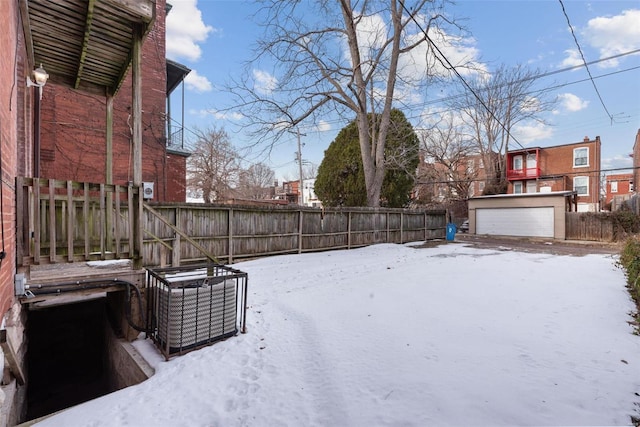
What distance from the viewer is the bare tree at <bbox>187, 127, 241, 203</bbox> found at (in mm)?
20391

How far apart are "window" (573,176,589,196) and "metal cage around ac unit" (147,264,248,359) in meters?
29.5

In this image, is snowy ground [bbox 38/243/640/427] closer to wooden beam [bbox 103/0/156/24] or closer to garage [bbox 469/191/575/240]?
wooden beam [bbox 103/0/156/24]

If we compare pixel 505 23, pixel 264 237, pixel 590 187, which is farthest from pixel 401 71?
pixel 590 187

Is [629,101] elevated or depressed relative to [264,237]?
elevated

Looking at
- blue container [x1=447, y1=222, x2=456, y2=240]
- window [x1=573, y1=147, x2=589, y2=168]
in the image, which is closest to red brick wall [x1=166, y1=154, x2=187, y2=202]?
blue container [x1=447, y1=222, x2=456, y2=240]

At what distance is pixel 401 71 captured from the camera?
1297 centimetres

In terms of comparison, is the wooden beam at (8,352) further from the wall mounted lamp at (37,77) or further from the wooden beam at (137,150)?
the wall mounted lamp at (37,77)

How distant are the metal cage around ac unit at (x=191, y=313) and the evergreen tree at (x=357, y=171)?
13456 mm

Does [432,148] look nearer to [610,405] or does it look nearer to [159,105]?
[159,105]

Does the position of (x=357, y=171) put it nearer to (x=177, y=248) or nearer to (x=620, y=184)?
(x=177, y=248)

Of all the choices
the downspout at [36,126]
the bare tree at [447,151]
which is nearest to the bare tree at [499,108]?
the bare tree at [447,151]

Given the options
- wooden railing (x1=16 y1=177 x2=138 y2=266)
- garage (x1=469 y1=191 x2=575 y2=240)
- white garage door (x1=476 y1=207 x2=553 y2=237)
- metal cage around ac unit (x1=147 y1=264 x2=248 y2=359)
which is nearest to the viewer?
metal cage around ac unit (x1=147 y1=264 x2=248 y2=359)

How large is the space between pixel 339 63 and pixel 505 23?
6626mm

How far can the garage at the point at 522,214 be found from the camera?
53.5ft
